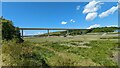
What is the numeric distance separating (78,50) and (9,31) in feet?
9.81

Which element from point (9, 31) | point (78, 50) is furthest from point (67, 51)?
point (9, 31)

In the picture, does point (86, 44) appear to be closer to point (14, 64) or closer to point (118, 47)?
point (118, 47)

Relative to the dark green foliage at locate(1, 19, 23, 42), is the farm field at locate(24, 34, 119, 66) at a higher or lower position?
lower

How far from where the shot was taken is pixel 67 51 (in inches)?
439

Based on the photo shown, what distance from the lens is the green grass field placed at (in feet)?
26.6

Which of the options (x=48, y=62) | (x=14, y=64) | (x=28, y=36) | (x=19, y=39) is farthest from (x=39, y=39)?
(x=14, y=64)

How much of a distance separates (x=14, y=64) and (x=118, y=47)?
6.58 metres

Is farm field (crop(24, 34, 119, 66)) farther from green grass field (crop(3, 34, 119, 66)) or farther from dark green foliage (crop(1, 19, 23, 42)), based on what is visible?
dark green foliage (crop(1, 19, 23, 42))

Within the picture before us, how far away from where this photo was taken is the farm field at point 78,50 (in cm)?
943

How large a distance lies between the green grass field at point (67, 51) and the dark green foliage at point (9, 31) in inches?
16.8

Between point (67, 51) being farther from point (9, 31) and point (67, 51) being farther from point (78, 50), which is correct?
point (9, 31)

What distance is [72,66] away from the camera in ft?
29.0

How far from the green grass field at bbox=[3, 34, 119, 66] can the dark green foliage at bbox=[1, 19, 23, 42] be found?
0.43m

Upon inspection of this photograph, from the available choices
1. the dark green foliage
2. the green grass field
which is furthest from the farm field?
the dark green foliage
